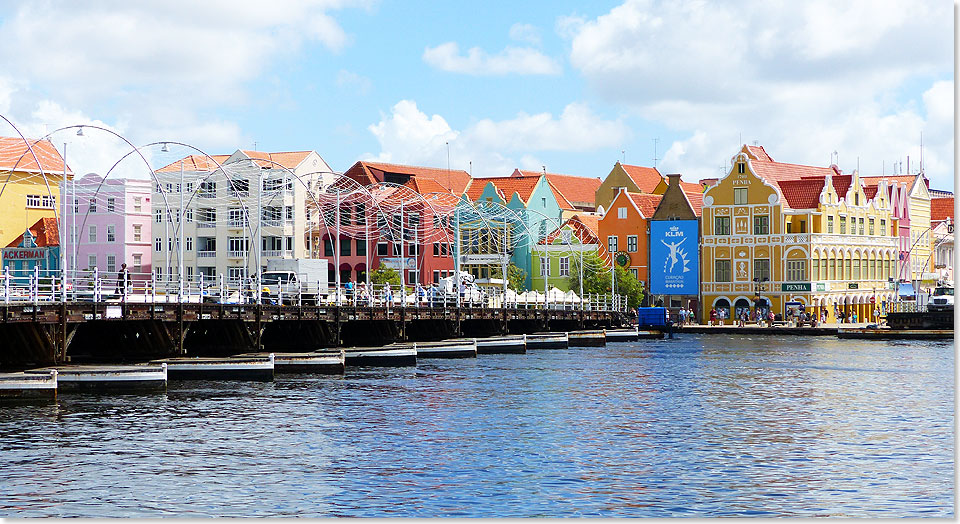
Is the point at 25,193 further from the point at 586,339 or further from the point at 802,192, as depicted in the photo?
the point at 802,192

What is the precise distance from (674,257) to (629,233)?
5927 mm

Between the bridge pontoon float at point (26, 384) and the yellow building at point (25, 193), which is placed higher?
the yellow building at point (25, 193)

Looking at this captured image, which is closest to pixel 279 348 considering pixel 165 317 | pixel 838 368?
pixel 165 317

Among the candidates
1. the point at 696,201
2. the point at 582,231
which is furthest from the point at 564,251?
the point at 696,201

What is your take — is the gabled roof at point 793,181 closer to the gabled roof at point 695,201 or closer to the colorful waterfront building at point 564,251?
the gabled roof at point 695,201

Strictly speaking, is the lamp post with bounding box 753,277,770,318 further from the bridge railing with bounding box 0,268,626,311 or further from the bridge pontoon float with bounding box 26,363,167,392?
the bridge pontoon float with bounding box 26,363,167,392

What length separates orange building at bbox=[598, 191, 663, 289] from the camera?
138250 millimetres

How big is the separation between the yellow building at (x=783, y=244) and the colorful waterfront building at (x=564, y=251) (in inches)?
484

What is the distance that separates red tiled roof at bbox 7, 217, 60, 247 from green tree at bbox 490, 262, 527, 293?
45312 millimetres

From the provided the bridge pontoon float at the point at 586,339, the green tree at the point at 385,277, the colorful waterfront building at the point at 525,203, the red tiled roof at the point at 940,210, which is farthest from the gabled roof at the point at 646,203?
the red tiled roof at the point at 940,210

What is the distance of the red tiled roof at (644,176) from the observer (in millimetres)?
168425

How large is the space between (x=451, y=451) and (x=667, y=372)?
3438 centimetres

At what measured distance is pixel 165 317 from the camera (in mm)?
55406

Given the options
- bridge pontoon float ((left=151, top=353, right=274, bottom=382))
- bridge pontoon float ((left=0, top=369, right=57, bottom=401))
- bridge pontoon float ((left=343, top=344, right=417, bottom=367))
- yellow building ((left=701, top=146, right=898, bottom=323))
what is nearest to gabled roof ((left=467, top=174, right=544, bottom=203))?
yellow building ((left=701, top=146, right=898, bottom=323))
